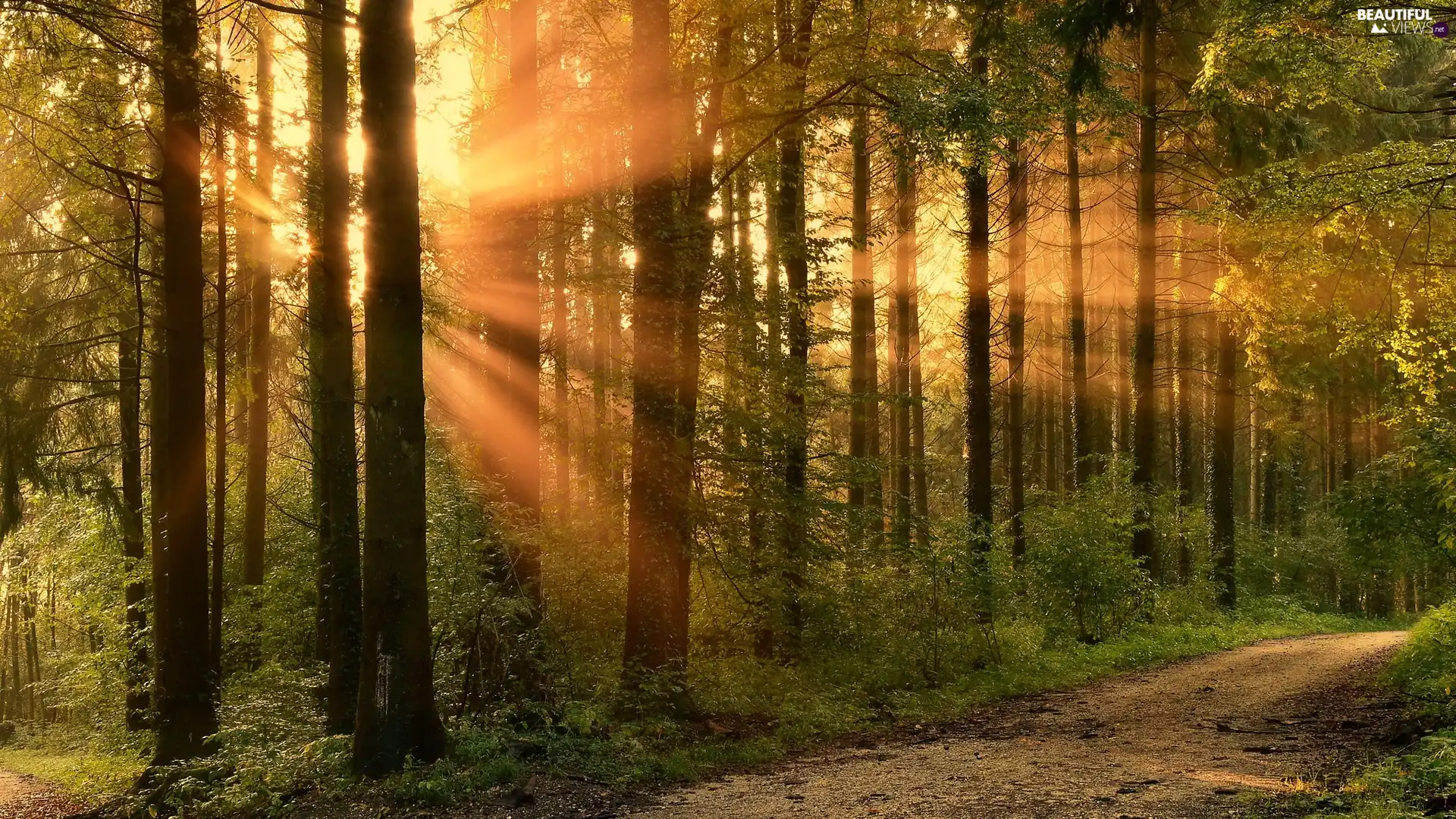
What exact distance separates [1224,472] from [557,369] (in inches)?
625

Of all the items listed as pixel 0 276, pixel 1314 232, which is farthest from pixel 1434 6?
pixel 0 276

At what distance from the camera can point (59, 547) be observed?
19562mm

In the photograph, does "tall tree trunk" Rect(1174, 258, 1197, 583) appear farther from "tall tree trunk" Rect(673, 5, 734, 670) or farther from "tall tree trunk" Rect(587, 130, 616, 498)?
"tall tree trunk" Rect(587, 130, 616, 498)

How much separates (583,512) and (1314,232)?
10043mm

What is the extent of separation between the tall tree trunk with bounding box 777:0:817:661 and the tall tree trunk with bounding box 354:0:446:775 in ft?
13.8

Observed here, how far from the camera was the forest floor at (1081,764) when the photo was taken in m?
5.69

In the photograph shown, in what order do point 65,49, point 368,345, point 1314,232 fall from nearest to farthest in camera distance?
point 368,345
point 65,49
point 1314,232

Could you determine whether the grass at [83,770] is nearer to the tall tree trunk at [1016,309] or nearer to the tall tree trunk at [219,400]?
the tall tree trunk at [219,400]

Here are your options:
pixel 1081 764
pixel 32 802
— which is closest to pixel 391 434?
pixel 1081 764

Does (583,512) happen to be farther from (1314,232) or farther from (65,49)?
A: (1314,232)

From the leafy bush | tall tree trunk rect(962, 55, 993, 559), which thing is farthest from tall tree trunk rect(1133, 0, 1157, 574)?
tall tree trunk rect(962, 55, 993, 559)

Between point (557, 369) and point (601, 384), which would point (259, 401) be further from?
point (601, 384)

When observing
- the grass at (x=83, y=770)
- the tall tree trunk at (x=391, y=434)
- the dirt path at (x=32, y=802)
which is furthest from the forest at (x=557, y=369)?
the dirt path at (x=32, y=802)

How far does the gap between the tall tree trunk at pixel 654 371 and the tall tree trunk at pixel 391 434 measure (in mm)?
2550
